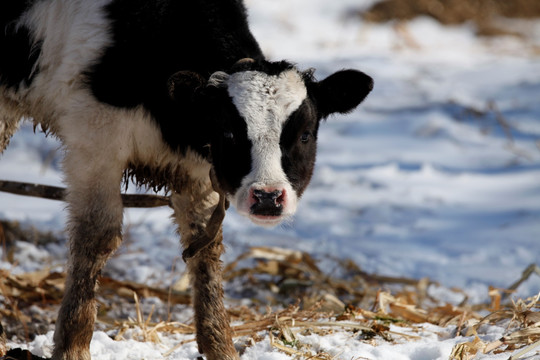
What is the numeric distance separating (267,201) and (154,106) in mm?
777

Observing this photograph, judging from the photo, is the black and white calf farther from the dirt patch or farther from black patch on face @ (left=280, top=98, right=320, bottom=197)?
the dirt patch

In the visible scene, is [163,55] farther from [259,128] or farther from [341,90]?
[341,90]

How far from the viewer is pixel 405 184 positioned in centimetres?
856

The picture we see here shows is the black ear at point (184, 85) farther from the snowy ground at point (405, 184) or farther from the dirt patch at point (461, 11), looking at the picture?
the dirt patch at point (461, 11)

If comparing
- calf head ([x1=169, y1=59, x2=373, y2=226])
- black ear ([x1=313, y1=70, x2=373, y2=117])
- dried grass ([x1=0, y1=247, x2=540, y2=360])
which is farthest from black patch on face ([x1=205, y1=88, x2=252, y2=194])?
dried grass ([x1=0, y1=247, x2=540, y2=360])

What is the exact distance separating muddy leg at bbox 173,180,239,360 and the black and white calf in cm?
2

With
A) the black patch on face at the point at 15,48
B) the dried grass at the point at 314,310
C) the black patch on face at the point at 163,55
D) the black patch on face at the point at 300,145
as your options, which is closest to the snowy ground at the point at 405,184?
the dried grass at the point at 314,310

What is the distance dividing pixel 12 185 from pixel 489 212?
524cm

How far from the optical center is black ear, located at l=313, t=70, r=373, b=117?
3.43 m

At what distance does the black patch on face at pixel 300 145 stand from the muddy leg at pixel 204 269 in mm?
658

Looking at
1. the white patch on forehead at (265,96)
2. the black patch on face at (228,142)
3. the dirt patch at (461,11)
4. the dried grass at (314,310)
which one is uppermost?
the dirt patch at (461,11)

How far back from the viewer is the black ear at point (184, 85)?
313cm

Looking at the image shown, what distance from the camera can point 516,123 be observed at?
10.0m

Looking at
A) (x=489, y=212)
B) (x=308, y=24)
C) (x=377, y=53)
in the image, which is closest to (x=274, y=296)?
(x=489, y=212)
